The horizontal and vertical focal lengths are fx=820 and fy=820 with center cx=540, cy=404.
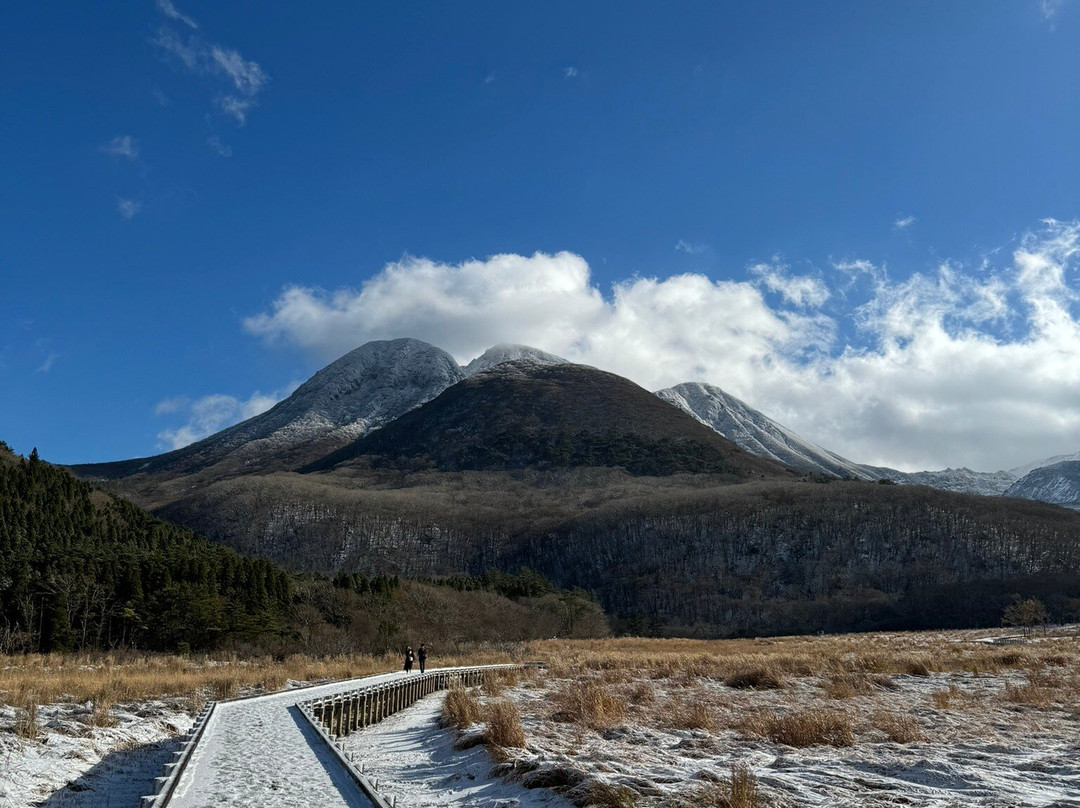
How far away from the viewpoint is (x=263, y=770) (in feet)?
41.0

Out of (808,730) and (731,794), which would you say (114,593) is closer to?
(808,730)

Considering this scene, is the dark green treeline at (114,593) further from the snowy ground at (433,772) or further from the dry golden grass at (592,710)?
the dry golden grass at (592,710)

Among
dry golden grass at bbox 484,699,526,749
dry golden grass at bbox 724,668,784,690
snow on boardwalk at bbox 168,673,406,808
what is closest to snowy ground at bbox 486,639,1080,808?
dry golden grass at bbox 484,699,526,749

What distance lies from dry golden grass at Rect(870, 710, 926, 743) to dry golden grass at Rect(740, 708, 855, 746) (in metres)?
0.74

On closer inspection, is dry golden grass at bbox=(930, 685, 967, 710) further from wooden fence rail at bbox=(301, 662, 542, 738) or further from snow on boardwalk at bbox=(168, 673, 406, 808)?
snow on boardwalk at bbox=(168, 673, 406, 808)

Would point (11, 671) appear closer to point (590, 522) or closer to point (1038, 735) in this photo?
point (1038, 735)

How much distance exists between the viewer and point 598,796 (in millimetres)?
10633

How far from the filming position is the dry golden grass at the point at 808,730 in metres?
15.9

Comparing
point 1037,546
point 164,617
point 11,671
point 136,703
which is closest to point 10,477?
point 164,617

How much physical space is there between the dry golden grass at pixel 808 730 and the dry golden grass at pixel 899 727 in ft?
2.42

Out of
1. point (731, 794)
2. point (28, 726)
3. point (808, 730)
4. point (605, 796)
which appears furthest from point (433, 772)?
point (28, 726)

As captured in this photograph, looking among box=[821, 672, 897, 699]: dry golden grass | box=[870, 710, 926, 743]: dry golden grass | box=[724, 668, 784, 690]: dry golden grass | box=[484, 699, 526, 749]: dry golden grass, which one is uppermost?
box=[484, 699, 526, 749]: dry golden grass

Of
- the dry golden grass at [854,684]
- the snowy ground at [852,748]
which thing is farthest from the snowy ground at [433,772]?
the dry golden grass at [854,684]

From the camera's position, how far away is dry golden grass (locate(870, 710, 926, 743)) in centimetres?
1641
